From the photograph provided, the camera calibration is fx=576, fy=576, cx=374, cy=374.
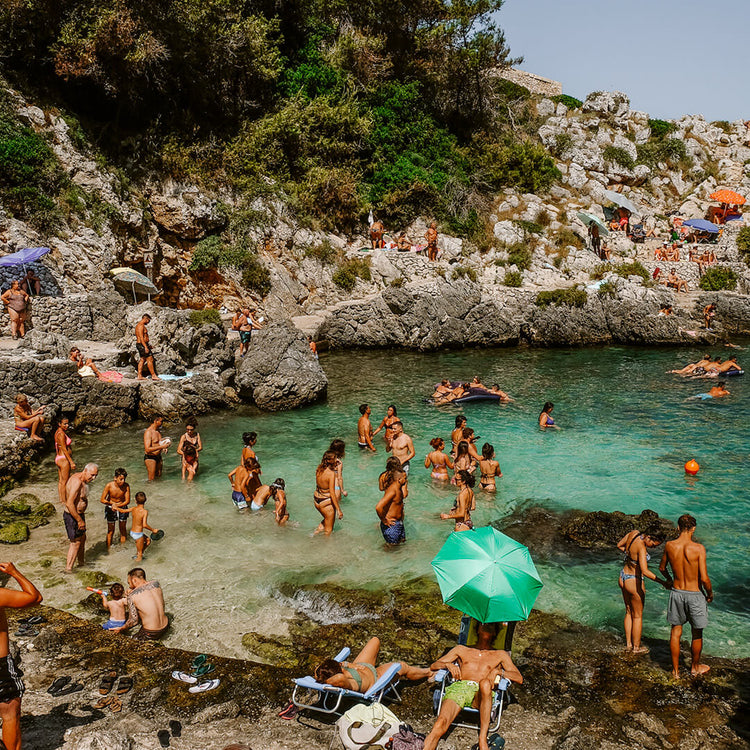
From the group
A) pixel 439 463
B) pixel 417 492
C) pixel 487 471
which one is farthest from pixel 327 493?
pixel 487 471

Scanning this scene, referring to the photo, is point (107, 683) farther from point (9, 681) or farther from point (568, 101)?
point (568, 101)

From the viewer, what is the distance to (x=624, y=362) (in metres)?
22.1

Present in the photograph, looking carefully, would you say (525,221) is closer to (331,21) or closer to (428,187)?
(428,187)

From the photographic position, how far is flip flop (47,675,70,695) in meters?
5.50

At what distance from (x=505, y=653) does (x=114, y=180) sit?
22.6m

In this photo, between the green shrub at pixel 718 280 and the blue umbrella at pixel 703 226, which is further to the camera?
the blue umbrella at pixel 703 226

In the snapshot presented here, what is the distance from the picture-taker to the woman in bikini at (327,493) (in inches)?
364

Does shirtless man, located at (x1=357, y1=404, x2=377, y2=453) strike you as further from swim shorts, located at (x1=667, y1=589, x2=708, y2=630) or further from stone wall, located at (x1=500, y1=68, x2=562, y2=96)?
stone wall, located at (x1=500, y1=68, x2=562, y2=96)

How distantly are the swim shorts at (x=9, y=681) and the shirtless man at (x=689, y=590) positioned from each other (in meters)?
5.96

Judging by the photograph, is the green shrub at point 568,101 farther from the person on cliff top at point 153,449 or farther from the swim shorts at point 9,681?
the swim shorts at point 9,681

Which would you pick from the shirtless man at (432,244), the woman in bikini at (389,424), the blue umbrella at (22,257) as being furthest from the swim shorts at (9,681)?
the shirtless man at (432,244)

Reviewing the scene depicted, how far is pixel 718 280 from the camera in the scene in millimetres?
27625

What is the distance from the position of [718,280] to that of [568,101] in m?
19.2

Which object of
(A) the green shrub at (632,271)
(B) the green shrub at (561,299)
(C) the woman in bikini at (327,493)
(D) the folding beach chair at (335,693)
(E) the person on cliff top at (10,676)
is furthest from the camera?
(A) the green shrub at (632,271)
